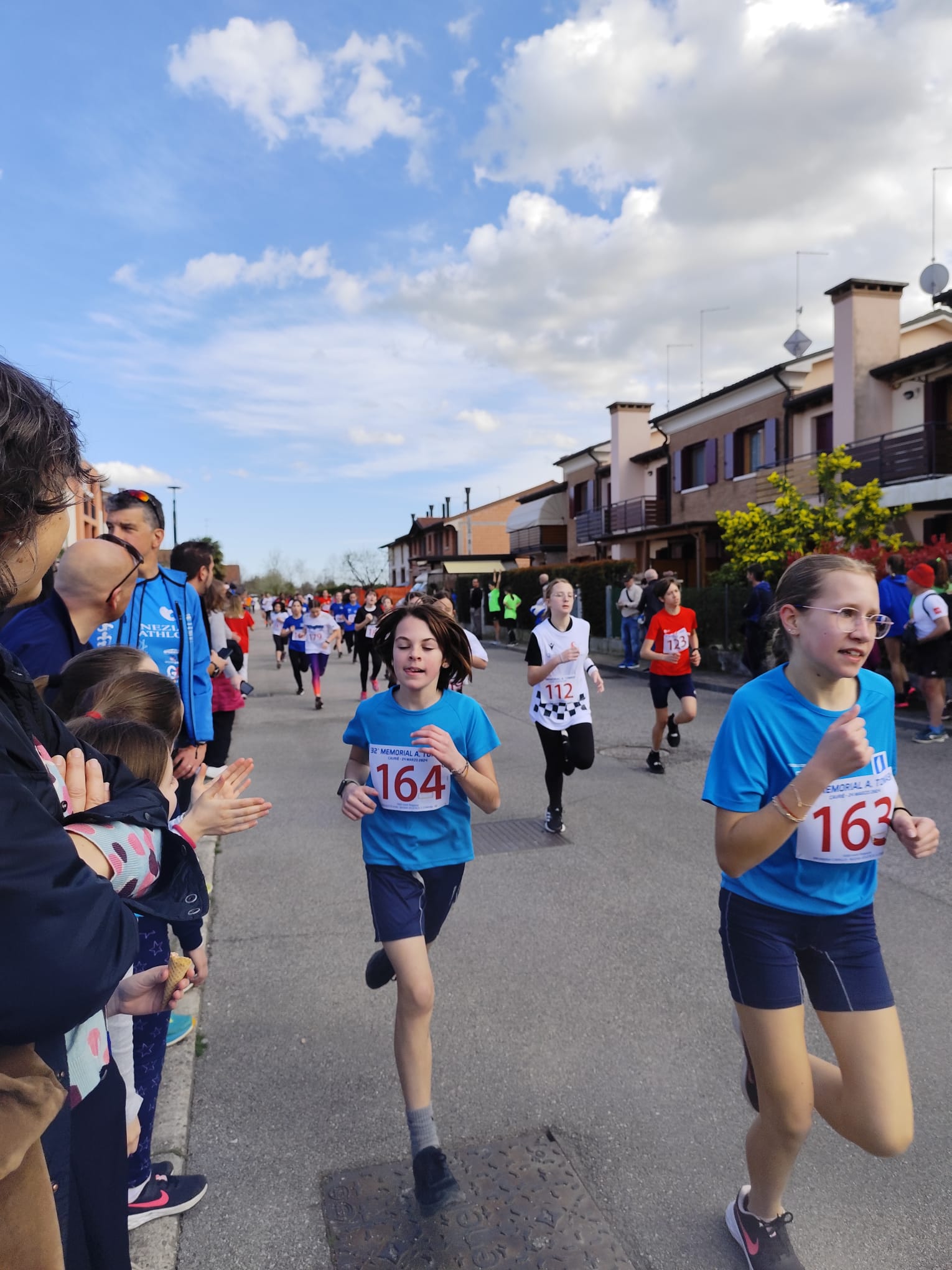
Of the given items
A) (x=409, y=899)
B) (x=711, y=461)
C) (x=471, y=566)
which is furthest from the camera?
(x=471, y=566)

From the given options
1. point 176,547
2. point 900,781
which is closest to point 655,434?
point 900,781

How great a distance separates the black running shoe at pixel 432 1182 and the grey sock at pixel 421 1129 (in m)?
0.02

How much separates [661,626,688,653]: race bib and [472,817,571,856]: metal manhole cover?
246cm

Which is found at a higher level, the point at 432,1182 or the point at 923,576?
the point at 923,576

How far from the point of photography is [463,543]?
6969 cm

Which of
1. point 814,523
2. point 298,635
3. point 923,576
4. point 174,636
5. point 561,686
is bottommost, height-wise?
point 561,686

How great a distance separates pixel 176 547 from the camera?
5.72 meters

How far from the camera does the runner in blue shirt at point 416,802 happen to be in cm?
271

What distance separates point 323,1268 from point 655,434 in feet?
121

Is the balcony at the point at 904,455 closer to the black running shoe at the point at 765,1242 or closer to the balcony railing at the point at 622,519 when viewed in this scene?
the balcony railing at the point at 622,519

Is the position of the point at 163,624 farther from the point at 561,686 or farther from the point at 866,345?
the point at 866,345

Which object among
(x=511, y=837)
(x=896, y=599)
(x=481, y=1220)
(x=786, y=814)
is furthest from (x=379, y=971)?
(x=896, y=599)

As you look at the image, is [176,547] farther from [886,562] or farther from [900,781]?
[886,562]

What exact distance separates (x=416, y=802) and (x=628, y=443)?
34275 mm
